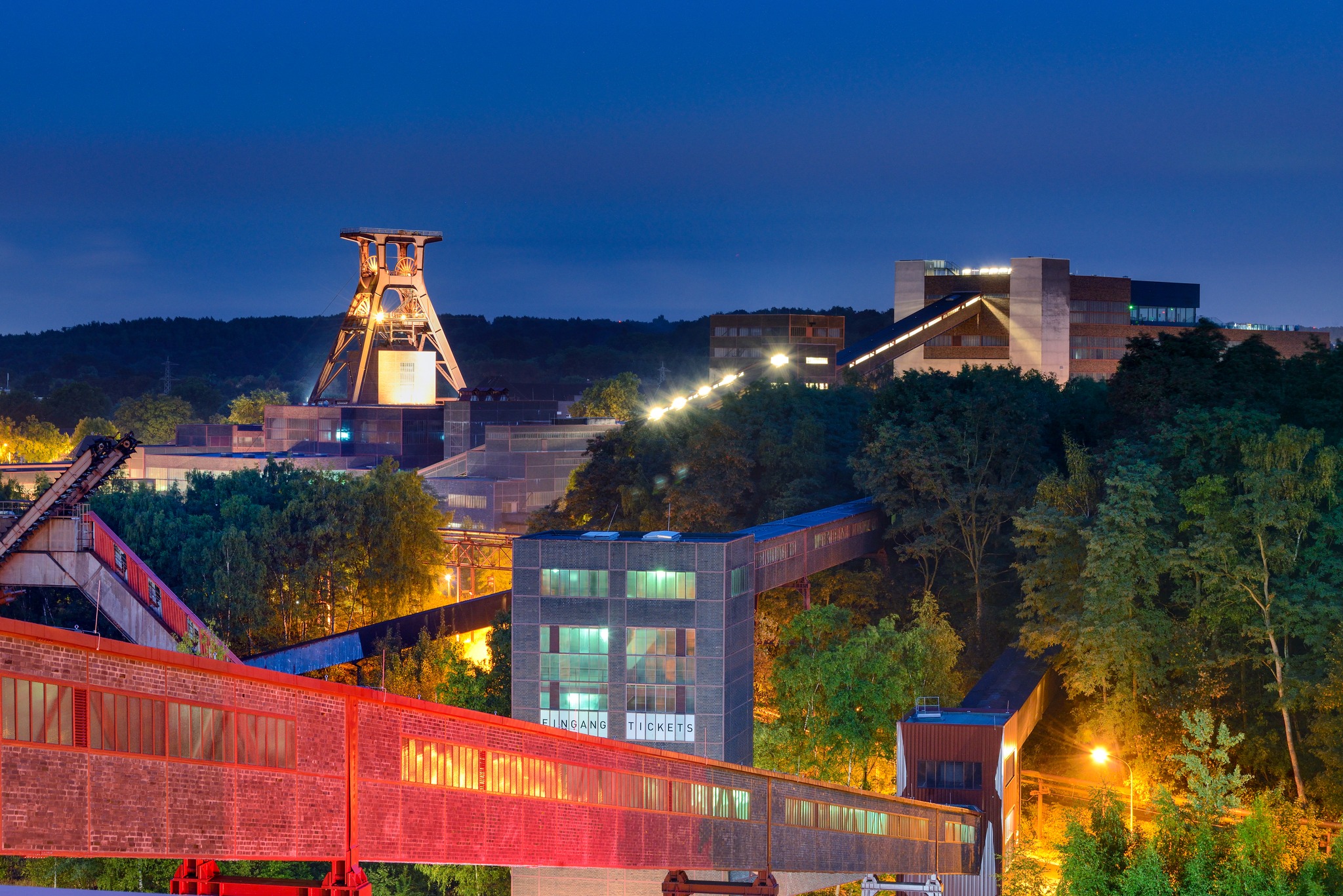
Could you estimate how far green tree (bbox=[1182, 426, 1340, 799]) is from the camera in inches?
1382

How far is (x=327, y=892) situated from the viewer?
14625mm

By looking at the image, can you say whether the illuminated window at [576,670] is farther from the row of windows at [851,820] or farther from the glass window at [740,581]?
the row of windows at [851,820]

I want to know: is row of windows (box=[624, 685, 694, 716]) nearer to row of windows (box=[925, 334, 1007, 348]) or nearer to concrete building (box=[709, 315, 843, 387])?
row of windows (box=[925, 334, 1007, 348])

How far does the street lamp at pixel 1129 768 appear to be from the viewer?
31.4 meters

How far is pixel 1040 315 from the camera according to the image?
93562mm

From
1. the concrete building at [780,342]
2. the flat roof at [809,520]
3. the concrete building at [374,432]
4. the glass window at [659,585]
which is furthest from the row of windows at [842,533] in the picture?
the concrete building at [780,342]

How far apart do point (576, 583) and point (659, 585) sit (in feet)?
7.18

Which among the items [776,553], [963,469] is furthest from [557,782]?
[963,469]

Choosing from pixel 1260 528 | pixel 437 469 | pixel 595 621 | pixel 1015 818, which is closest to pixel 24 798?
pixel 595 621

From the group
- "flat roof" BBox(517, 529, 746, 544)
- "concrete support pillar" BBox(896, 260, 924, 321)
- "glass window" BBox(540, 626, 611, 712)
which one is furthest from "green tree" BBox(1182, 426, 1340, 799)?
"concrete support pillar" BBox(896, 260, 924, 321)

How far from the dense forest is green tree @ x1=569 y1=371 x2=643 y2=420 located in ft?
153

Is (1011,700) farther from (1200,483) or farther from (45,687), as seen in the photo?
(45,687)

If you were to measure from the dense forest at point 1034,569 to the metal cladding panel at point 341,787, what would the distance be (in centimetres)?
830

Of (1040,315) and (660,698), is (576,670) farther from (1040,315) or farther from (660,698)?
(1040,315)
